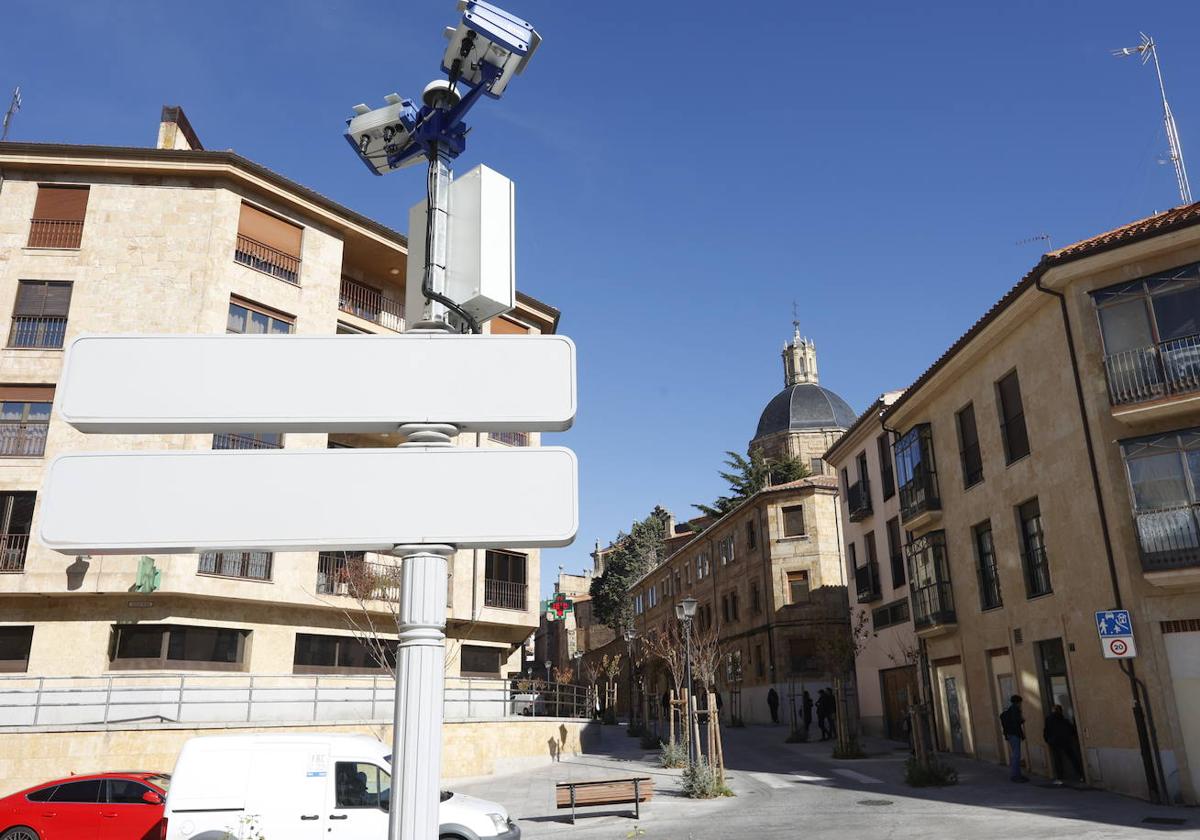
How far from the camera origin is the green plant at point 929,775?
1856cm

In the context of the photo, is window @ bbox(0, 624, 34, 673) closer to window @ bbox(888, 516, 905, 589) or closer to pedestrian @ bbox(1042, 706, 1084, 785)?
pedestrian @ bbox(1042, 706, 1084, 785)

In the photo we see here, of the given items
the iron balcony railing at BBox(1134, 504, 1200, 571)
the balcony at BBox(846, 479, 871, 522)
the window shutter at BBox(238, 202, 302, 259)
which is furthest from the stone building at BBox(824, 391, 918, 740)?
the window shutter at BBox(238, 202, 302, 259)

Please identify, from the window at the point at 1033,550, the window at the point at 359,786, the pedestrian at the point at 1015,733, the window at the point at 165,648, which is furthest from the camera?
the window at the point at 165,648

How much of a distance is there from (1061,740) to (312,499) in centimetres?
2022

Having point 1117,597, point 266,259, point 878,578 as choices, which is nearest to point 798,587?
point 878,578

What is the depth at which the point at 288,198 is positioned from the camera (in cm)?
2714

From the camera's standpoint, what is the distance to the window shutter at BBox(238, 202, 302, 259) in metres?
26.3

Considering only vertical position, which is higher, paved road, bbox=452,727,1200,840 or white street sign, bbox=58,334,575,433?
white street sign, bbox=58,334,575,433

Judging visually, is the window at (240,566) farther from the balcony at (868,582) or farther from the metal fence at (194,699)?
the balcony at (868,582)

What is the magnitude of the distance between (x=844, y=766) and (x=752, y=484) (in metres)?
41.0

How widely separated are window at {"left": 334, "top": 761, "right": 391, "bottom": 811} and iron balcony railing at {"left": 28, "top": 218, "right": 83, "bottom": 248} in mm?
20522

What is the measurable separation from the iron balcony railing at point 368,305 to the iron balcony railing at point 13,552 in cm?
1173

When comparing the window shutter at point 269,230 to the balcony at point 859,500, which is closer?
the window shutter at point 269,230

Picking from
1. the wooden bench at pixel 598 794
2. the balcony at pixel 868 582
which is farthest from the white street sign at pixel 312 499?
the balcony at pixel 868 582
